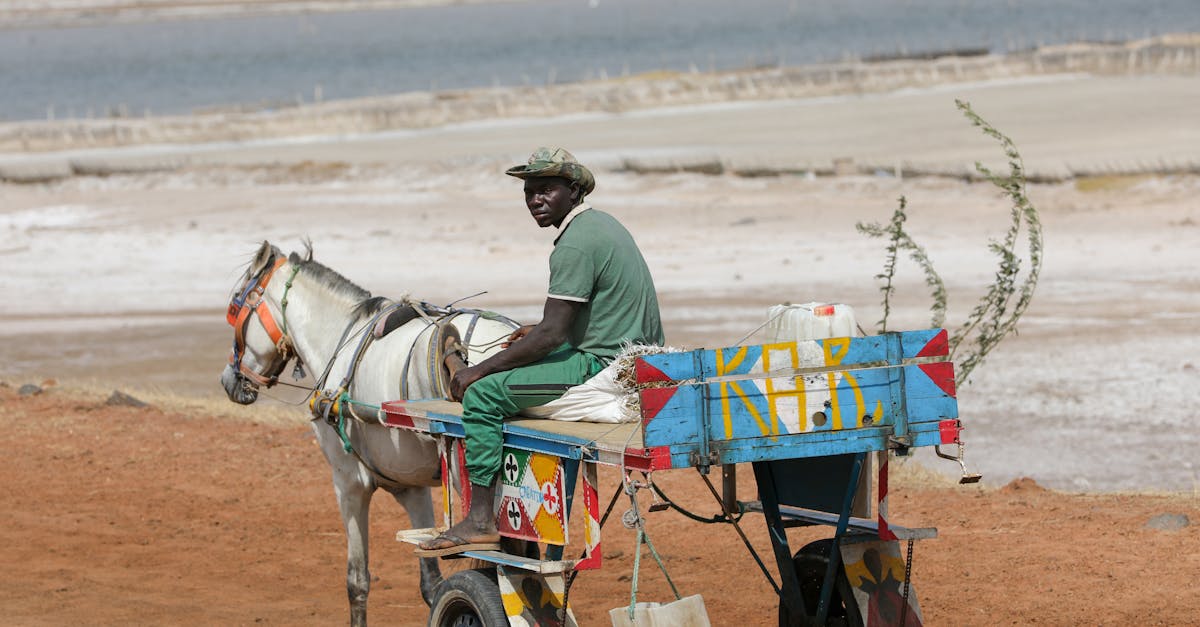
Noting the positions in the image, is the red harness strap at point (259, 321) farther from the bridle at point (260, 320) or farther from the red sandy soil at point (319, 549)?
the red sandy soil at point (319, 549)

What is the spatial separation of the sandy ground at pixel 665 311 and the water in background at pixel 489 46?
86.4ft

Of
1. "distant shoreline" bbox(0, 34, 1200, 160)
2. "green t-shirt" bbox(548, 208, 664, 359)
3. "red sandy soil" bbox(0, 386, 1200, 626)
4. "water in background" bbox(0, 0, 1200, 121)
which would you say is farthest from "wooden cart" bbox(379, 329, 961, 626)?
"water in background" bbox(0, 0, 1200, 121)

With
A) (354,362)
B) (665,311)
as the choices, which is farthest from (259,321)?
(665,311)

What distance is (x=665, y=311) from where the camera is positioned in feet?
63.7

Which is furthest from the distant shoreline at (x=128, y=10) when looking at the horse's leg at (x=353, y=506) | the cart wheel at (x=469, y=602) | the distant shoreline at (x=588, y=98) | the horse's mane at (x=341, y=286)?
the cart wheel at (x=469, y=602)

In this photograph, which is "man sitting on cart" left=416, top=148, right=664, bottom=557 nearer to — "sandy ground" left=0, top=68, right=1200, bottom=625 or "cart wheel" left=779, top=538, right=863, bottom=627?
"cart wheel" left=779, top=538, right=863, bottom=627

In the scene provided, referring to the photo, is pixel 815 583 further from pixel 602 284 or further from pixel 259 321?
pixel 259 321

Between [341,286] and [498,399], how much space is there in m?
2.32

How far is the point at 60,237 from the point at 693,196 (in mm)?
11446

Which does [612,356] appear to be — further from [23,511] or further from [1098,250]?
[1098,250]

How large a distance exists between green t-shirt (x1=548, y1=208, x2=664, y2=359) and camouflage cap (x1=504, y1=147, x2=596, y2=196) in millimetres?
154

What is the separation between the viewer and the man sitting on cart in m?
6.60

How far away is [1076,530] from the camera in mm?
9625

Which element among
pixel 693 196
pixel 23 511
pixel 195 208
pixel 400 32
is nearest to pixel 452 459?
pixel 23 511
